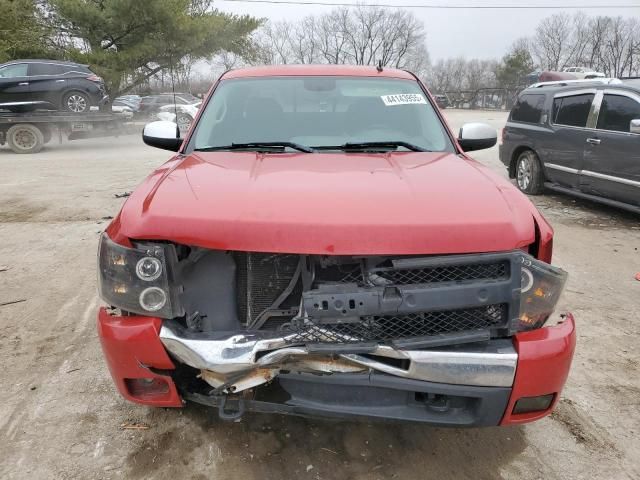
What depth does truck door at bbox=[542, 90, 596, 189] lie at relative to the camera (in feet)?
22.5

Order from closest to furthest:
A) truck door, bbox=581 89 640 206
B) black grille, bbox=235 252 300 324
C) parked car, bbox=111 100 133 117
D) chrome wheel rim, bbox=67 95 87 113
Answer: black grille, bbox=235 252 300 324 → truck door, bbox=581 89 640 206 → chrome wheel rim, bbox=67 95 87 113 → parked car, bbox=111 100 133 117

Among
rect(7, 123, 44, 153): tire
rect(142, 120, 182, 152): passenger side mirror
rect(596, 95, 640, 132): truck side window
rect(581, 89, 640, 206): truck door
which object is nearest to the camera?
rect(142, 120, 182, 152): passenger side mirror

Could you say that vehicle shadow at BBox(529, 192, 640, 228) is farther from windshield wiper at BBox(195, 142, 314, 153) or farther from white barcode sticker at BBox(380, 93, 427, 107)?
windshield wiper at BBox(195, 142, 314, 153)

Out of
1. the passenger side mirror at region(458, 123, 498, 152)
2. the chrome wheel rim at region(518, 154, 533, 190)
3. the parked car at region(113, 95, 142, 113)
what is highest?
the passenger side mirror at region(458, 123, 498, 152)

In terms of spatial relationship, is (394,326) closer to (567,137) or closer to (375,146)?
(375,146)

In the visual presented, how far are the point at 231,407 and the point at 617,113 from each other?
21.0 feet

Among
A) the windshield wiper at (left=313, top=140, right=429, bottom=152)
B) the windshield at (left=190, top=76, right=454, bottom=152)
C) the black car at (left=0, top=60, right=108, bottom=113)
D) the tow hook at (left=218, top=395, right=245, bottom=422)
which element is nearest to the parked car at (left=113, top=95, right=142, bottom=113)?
the black car at (left=0, top=60, right=108, bottom=113)

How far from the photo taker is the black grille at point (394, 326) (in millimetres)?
1846

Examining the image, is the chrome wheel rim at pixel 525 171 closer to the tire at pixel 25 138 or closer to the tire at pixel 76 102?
the tire at pixel 76 102

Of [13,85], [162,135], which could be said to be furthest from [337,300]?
[13,85]

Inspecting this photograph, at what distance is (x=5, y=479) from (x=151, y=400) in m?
0.75

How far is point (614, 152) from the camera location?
6.26 meters

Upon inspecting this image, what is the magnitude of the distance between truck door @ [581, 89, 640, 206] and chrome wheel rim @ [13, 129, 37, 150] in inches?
557

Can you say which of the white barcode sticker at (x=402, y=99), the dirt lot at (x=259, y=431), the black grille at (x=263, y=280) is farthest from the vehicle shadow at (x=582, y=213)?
the black grille at (x=263, y=280)
